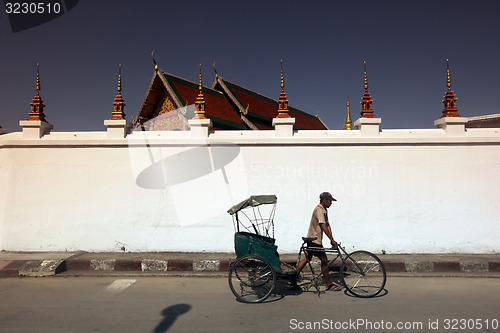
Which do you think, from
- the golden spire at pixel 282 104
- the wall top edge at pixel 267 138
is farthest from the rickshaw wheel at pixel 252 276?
the golden spire at pixel 282 104

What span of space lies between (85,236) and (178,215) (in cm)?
185

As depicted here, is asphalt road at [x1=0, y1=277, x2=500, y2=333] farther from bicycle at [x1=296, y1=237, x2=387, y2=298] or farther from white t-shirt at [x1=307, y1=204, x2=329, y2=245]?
white t-shirt at [x1=307, y1=204, x2=329, y2=245]

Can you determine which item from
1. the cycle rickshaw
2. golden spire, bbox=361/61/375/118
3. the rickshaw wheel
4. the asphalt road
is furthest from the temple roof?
the rickshaw wheel

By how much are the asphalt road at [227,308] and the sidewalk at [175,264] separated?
0.43 m

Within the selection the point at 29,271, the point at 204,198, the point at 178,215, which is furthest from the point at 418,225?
the point at 29,271

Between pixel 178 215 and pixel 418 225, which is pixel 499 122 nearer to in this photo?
pixel 418 225

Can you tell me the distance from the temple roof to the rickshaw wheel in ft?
20.5

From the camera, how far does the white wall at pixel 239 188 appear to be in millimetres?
5914

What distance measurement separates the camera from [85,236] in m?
6.11

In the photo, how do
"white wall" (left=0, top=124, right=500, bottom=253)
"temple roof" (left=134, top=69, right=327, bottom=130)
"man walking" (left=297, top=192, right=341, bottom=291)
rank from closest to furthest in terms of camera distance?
"man walking" (left=297, top=192, right=341, bottom=291) → "white wall" (left=0, top=124, right=500, bottom=253) → "temple roof" (left=134, top=69, right=327, bottom=130)

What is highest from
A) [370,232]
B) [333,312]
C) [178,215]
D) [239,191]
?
[239,191]

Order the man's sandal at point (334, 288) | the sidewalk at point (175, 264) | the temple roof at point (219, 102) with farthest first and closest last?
the temple roof at point (219, 102) → the sidewalk at point (175, 264) → the man's sandal at point (334, 288)

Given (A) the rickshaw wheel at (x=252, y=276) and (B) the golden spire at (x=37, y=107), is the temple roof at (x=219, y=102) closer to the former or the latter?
(B) the golden spire at (x=37, y=107)

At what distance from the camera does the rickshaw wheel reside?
13.0 feet
